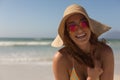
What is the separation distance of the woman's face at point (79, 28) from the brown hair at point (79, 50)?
9 cm

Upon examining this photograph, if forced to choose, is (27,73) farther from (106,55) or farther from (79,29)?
(79,29)

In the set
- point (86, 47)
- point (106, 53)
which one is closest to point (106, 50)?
point (106, 53)

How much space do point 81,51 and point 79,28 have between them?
242 millimetres

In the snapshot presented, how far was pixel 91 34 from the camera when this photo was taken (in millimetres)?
2510

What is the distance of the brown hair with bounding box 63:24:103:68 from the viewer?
2.52m

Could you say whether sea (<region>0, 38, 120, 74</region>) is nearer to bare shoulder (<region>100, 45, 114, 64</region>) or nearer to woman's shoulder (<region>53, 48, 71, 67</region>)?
bare shoulder (<region>100, 45, 114, 64</region>)

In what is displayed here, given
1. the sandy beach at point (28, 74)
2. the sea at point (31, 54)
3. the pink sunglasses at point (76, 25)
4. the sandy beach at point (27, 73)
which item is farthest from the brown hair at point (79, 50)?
the sandy beach at point (27, 73)

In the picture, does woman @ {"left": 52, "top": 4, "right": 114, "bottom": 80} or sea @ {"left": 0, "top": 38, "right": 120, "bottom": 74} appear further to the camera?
sea @ {"left": 0, "top": 38, "right": 120, "bottom": 74}

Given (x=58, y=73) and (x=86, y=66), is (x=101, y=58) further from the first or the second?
(x=58, y=73)

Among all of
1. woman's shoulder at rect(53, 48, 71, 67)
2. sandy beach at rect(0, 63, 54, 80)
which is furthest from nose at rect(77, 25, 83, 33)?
sandy beach at rect(0, 63, 54, 80)

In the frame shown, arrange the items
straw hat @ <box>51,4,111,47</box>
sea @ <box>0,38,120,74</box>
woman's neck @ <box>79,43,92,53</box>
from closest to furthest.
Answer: straw hat @ <box>51,4,111,47</box>, woman's neck @ <box>79,43,92,53</box>, sea @ <box>0,38,120,74</box>

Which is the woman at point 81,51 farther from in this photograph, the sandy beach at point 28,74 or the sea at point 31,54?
the sandy beach at point 28,74

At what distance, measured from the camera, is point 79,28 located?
7.80ft

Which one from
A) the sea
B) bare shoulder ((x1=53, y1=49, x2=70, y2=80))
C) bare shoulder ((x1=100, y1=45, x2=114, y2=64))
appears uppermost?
bare shoulder ((x1=100, y1=45, x2=114, y2=64))
